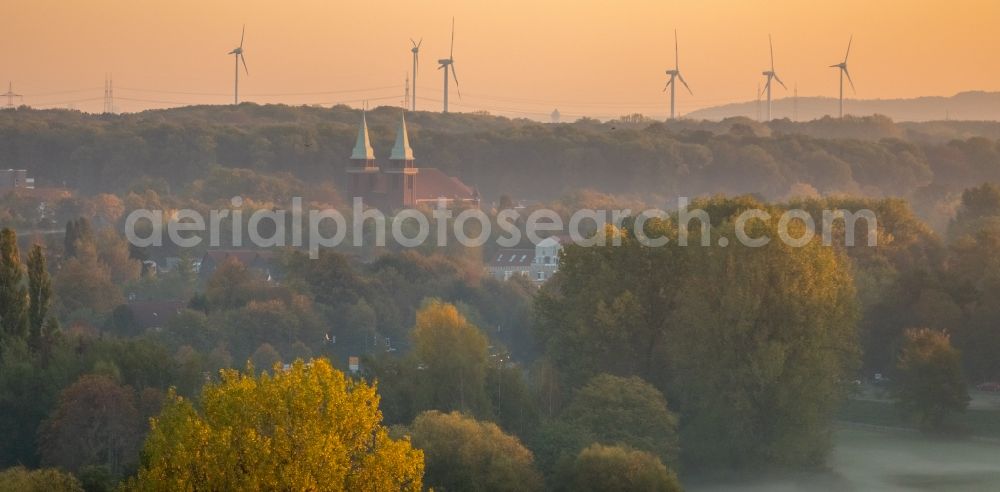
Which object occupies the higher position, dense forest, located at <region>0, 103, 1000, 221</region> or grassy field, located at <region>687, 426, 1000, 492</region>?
dense forest, located at <region>0, 103, 1000, 221</region>

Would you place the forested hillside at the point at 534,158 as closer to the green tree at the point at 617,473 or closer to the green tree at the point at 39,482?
the green tree at the point at 617,473

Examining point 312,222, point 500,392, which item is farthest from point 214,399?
point 312,222

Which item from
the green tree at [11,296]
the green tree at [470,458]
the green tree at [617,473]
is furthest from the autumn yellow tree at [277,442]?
the green tree at [11,296]

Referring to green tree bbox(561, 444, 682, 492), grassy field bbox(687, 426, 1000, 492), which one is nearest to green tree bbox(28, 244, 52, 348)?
green tree bbox(561, 444, 682, 492)

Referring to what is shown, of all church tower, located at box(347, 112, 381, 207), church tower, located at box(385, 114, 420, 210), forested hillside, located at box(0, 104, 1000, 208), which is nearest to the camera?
church tower, located at box(385, 114, 420, 210)

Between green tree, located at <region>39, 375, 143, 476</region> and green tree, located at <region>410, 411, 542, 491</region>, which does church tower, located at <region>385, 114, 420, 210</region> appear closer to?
green tree, located at <region>39, 375, 143, 476</region>

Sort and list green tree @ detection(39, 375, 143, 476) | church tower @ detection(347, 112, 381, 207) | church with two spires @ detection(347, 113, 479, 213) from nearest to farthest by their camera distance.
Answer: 1. green tree @ detection(39, 375, 143, 476)
2. church with two spires @ detection(347, 113, 479, 213)
3. church tower @ detection(347, 112, 381, 207)

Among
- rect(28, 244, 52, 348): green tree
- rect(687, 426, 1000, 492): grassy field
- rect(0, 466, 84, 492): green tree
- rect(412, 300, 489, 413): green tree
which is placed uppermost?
rect(28, 244, 52, 348): green tree

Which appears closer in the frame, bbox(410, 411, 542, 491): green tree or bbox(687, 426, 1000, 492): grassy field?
bbox(410, 411, 542, 491): green tree
